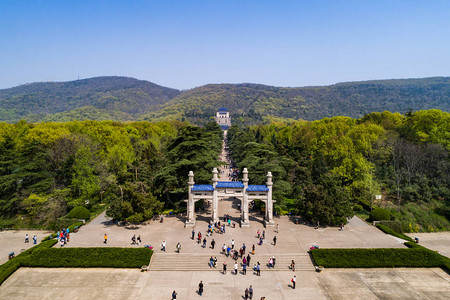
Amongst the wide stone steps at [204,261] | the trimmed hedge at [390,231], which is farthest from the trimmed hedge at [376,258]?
the trimmed hedge at [390,231]

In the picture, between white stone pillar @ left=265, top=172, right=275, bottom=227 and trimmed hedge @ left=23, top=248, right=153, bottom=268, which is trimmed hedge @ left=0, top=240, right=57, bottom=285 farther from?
white stone pillar @ left=265, top=172, right=275, bottom=227

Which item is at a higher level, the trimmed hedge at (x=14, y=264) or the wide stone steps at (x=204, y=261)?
the trimmed hedge at (x=14, y=264)

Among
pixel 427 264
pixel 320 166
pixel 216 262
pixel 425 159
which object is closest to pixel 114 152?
pixel 216 262

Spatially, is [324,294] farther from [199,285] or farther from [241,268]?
[199,285]

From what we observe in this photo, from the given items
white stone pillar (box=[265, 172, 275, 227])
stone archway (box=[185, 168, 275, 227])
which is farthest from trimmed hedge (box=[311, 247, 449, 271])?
stone archway (box=[185, 168, 275, 227])

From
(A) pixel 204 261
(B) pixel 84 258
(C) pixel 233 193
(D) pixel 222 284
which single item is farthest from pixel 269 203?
(B) pixel 84 258

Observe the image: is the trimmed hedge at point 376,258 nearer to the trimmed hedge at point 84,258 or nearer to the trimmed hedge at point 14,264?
the trimmed hedge at point 84,258
